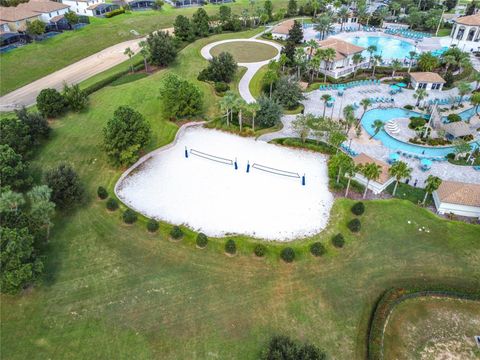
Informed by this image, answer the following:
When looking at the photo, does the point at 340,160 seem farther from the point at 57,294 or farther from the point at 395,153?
the point at 57,294

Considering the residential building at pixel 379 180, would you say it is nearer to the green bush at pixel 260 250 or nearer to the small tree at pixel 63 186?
the green bush at pixel 260 250

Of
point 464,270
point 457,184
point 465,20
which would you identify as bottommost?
point 464,270

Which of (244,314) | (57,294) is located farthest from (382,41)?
(57,294)

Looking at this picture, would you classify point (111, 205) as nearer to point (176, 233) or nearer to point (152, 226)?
point (152, 226)

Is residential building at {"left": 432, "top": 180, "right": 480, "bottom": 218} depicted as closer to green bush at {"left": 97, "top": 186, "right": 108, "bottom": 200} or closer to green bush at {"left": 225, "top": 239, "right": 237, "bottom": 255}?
green bush at {"left": 225, "top": 239, "right": 237, "bottom": 255}

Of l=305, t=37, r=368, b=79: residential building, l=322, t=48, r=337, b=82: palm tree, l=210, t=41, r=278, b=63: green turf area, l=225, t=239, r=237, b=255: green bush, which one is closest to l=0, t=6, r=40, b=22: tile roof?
l=210, t=41, r=278, b=63: green turf area

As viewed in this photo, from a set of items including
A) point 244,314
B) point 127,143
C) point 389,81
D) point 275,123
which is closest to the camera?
point 244,314
